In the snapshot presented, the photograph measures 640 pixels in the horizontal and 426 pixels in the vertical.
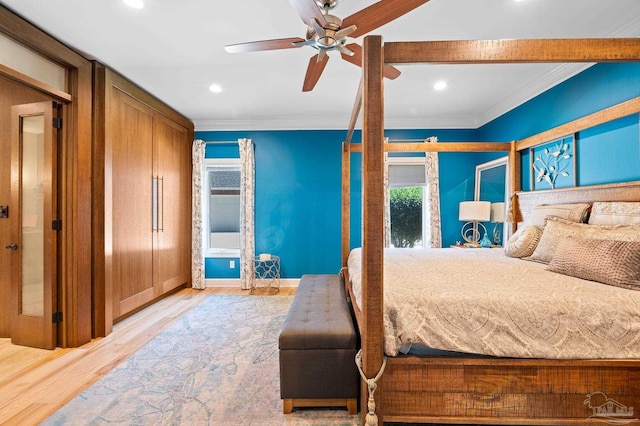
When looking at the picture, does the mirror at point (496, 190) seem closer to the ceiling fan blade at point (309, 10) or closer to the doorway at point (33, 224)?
the ceiling fan blade at point (309, 10)

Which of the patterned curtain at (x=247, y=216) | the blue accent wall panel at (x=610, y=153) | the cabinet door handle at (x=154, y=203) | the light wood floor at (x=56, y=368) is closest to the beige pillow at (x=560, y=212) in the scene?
the blue accent wall panel at (x=610, y=153)

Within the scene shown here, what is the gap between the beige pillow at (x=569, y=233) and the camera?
1.99 m

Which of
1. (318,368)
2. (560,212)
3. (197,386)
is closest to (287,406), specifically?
(318,368)

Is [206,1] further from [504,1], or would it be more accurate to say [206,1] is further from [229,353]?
[229,353]

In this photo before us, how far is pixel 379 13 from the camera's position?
173 centimetres

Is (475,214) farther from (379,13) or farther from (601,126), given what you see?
(379,13)

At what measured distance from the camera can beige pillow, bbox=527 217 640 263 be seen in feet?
6.53

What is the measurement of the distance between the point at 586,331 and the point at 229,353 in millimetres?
2493

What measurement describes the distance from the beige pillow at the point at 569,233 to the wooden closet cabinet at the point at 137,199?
13.5ft

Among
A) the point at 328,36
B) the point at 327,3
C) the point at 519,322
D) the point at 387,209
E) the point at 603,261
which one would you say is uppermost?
the point at 327,3

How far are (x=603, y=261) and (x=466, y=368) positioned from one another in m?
1.11

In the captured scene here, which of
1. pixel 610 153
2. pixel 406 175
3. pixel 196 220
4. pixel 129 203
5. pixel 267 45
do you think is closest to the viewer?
pixel 267 45

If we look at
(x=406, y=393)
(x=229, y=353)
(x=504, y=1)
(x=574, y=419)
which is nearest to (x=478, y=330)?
(x=406, y=393)

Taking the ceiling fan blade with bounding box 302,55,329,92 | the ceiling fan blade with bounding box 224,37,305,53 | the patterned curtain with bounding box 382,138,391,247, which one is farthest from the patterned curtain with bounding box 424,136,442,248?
the ceiling fan blade with bounding box 224,37,305,53
